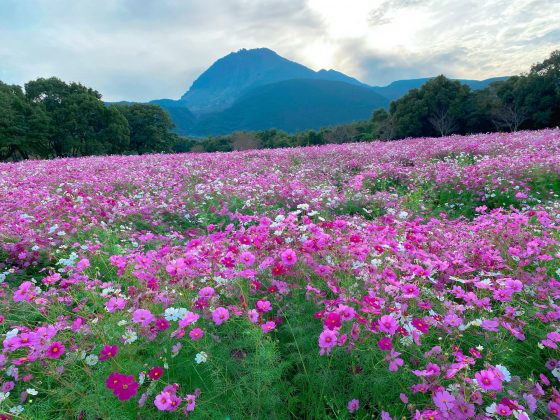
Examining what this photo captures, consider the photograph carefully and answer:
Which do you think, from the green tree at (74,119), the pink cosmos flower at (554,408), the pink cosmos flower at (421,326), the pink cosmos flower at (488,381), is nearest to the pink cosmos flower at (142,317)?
the pink cosmos flower at (421,326)

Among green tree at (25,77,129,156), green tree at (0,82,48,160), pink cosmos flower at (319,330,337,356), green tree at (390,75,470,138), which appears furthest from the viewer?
green tree at (390,75,470,138)

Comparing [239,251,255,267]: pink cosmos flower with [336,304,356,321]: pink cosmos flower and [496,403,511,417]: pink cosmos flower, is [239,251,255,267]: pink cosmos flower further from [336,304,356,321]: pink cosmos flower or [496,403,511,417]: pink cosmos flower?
[496,403,511,417]: pink cosmos flower

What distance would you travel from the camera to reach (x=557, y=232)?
4.02m

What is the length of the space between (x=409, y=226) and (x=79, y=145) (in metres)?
42.8

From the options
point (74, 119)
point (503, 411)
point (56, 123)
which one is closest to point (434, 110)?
point (74, 119)

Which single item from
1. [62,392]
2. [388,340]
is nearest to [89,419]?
[62,392]

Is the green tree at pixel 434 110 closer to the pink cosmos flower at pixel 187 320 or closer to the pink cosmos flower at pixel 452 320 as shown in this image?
the pink cosmos flower at pixel 452 320

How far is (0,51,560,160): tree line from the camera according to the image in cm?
3472

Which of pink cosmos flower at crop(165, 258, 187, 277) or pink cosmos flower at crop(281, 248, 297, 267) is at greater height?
pink cosmos flower at crop(281, 248, 297, 267)

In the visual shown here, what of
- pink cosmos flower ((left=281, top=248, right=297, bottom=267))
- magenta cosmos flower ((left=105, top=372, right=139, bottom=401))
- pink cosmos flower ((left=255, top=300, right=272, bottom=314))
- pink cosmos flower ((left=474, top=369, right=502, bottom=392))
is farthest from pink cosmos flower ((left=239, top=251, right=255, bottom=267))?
pink cosmos flower ((left=474, top=369, right=502, bottom=392))

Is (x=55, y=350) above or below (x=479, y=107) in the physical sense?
below

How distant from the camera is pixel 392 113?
145 ft

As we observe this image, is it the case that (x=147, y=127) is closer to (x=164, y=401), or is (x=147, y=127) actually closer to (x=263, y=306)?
(x=263, y=306)

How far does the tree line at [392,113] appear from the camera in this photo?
34.7 m
